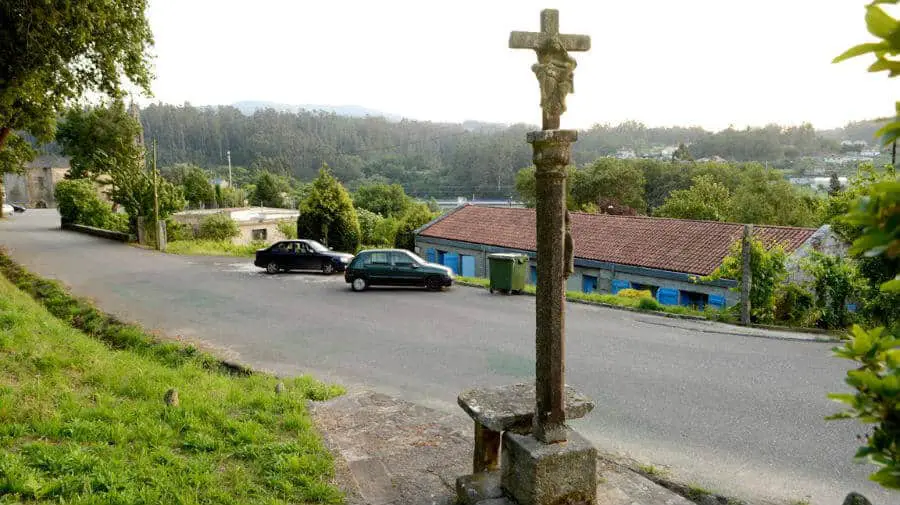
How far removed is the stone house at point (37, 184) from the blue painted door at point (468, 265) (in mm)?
59923

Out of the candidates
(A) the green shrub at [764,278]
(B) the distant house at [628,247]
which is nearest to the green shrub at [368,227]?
(B) the distant house at [628,247]

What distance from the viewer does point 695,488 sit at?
5602 millimetres

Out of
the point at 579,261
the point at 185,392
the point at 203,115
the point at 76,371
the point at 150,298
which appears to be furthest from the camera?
the point at 203,115

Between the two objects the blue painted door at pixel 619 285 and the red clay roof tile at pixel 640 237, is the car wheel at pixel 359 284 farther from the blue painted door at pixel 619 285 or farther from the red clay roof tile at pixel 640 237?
the blue painted door at pixel 619 285

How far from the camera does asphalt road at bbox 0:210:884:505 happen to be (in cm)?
658

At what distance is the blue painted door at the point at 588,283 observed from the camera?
24.9 meters

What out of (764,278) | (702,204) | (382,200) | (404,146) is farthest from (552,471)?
(404,146)

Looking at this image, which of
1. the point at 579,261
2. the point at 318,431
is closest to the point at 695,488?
the point at 318,431

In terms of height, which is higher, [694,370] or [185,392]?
[185,392]

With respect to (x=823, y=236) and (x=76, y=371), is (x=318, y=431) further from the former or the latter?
(x=823, y=236)

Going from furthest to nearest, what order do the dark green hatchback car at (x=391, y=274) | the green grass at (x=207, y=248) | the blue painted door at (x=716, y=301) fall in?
the green grass at (x=207, y=248) → the blue painted door at (x=716, y=301) → the dark green hatchback car at (x=391, y=274)

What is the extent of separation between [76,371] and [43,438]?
2360mm

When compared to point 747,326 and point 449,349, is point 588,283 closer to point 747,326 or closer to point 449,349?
point 747,326

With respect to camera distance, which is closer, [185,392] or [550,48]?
[550,48]
